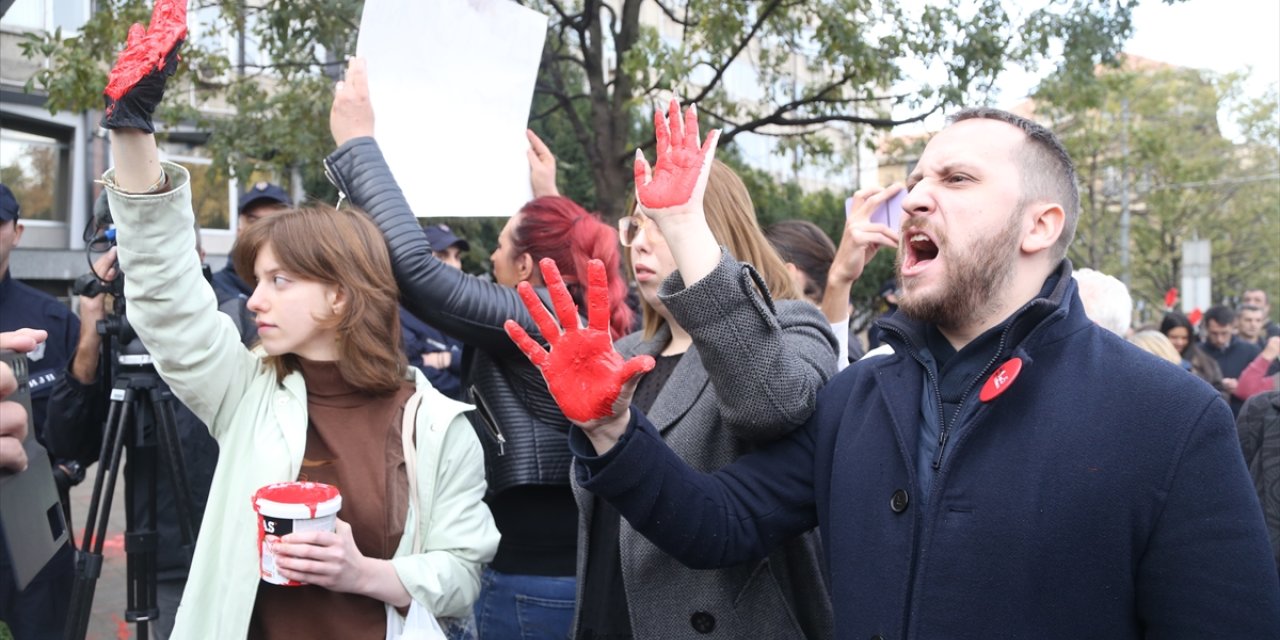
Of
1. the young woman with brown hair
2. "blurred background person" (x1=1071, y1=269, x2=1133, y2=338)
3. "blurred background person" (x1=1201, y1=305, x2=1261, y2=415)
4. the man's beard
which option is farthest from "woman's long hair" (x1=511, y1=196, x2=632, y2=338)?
"blurred background person" (x1=1201, y1=305, x2=1261, y2=415)

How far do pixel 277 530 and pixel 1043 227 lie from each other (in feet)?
5.05

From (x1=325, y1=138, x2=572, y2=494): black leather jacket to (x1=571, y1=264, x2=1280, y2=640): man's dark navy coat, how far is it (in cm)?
79

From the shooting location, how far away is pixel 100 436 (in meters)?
3.24

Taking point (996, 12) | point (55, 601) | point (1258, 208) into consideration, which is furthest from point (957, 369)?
point (1258, 208)

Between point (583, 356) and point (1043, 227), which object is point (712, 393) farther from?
point (1043, 227)

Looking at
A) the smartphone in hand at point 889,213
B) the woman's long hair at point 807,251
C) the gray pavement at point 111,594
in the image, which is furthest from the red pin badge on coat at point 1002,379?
the gray pavement at point 111,594

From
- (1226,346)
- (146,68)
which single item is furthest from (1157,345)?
(1226,346)

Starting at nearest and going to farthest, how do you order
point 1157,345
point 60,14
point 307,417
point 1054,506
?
point 1054,506 → point 307,417 → point 1157,345 → point 60,14

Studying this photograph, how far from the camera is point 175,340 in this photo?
6.81 feet

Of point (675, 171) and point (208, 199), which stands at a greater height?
point (675, 171)

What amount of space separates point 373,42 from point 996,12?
247 inches

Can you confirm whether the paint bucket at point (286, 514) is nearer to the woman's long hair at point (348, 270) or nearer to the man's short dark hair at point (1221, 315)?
the woman's long hair at point (348, 270)

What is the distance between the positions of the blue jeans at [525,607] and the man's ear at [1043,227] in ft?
4.72

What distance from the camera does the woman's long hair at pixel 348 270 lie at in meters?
2.34
